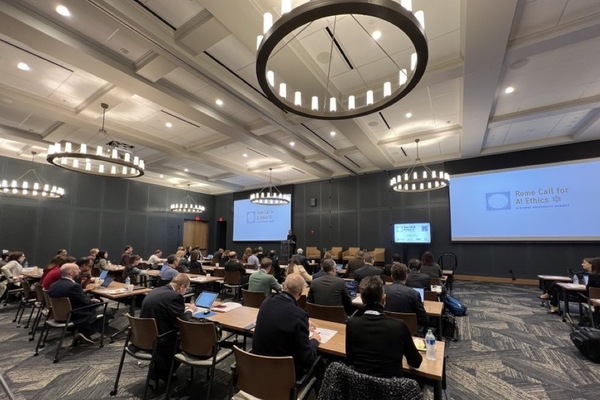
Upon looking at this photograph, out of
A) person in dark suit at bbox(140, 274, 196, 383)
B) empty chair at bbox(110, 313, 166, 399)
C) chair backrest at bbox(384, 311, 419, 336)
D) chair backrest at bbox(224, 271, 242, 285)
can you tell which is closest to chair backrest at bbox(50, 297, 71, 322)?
empty chair at bbox(110, 313, 166, 399)

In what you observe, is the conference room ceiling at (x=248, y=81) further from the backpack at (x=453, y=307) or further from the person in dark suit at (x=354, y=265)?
the backpack at (x=453, y=307)

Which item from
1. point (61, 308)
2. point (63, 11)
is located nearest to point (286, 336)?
point (61, 308)

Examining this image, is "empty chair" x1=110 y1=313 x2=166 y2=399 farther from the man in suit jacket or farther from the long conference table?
the man in suit jacket

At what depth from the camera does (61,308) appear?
3734 mm

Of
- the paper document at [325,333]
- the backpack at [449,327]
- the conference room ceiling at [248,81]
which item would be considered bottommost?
the backpack at [449,327]

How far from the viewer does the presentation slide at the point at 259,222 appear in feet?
45.6

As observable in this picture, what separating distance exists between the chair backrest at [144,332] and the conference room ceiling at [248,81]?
356cm

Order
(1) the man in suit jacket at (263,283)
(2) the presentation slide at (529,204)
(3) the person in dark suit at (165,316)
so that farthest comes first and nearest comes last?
(2) the presentation slide at (529,204) < (1) the man in suit jacket at (263,283) < (3) the person in dark suit at (165,316)

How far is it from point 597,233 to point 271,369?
10.4 meters

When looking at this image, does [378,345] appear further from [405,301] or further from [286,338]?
[405,301]

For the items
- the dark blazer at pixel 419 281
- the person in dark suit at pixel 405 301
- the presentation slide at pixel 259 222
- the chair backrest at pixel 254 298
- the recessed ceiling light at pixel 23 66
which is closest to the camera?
the person in dark suit at pixel 405 301

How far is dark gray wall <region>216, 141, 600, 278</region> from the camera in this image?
844 centimetres

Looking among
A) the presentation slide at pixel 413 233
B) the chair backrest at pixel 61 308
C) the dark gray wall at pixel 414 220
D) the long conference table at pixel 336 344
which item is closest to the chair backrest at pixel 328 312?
the long conference table at pixel 336 344

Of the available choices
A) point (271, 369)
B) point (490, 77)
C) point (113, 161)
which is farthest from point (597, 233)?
point (113, 161)
